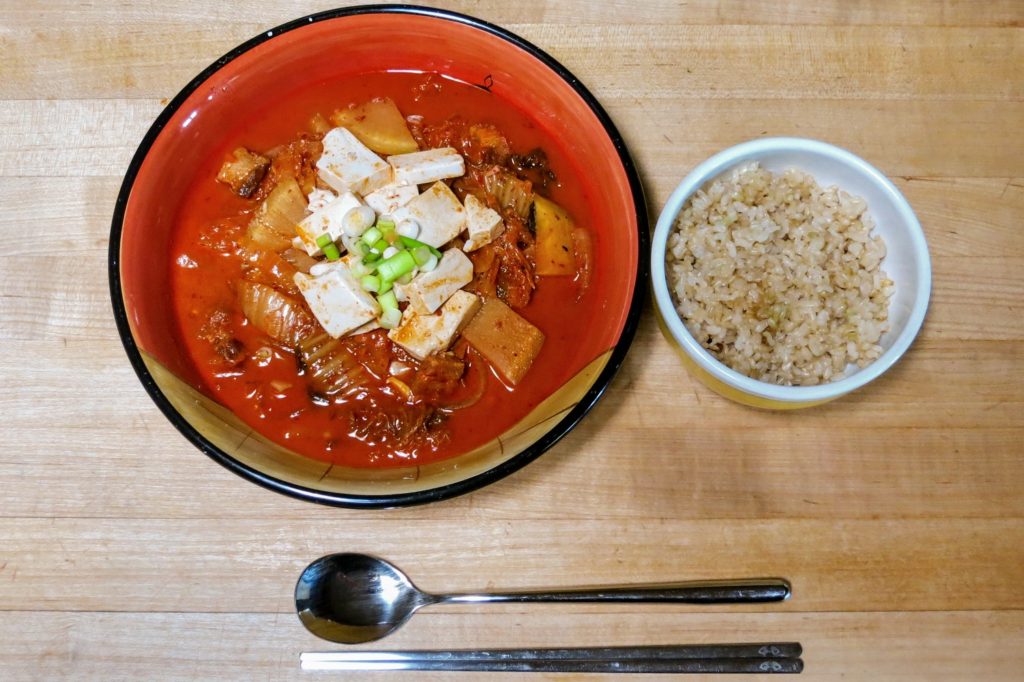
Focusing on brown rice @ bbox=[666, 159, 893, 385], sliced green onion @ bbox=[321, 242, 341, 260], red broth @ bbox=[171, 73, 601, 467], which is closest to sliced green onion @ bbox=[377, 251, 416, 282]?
sliced green onion @ bbox=[321, 242, 341, 260]

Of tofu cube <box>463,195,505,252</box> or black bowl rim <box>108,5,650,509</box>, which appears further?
tofu cube <box>463,195,505,252</box>

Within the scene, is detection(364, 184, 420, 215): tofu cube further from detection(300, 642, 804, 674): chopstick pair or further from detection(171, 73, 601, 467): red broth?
detection(300, 642, 804, 674): chopstick pair

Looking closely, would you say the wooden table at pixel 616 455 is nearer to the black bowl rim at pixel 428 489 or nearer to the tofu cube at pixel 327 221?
the black bowl rim at pixel 428 489

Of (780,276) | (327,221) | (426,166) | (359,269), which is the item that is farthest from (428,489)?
(780,276)

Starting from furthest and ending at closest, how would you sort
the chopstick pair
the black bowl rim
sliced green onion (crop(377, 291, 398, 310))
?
sliced green onion (crop(377, 291, 398, 310)) → the chopstick pair → the black bowl rim

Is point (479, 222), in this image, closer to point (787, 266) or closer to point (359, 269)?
point (359, 269)

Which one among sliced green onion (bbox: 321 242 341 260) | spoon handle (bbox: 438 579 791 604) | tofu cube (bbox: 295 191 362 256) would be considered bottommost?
spoon handle (bbox: 438 579 791 604)
